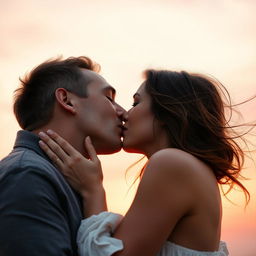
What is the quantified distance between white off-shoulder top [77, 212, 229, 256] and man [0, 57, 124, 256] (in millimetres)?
70

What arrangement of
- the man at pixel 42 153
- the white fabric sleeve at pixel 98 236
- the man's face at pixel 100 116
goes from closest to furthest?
the man at pixel 42 153 < the white fabric sleeve at pixel 98 236 < the man's face at pixel 100 116

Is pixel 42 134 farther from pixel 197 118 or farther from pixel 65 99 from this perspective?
pixel 197 118

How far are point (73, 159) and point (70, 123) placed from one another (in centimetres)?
40

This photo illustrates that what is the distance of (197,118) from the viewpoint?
387 cm

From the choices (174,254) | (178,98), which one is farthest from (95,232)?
(178,98)

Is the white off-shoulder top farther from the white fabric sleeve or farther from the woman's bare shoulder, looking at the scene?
the woman's bare shoulder

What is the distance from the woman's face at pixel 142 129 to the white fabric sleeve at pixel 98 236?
880mm

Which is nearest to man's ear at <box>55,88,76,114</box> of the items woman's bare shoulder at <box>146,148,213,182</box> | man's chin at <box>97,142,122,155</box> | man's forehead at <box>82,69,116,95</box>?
man's forehead at <box>82,69,116,95</box>

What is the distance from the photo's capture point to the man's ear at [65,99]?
396 centimetres

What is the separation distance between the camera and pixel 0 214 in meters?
2.81

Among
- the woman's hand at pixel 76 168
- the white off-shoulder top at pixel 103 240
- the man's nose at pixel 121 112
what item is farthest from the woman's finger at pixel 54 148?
the man's nose at pixel 121 112

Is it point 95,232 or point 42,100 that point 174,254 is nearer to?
point 95,232

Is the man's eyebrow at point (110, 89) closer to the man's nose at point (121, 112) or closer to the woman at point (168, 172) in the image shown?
the man's nose at point (121, 112)

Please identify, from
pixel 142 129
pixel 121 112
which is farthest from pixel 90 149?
pixel 121 112
